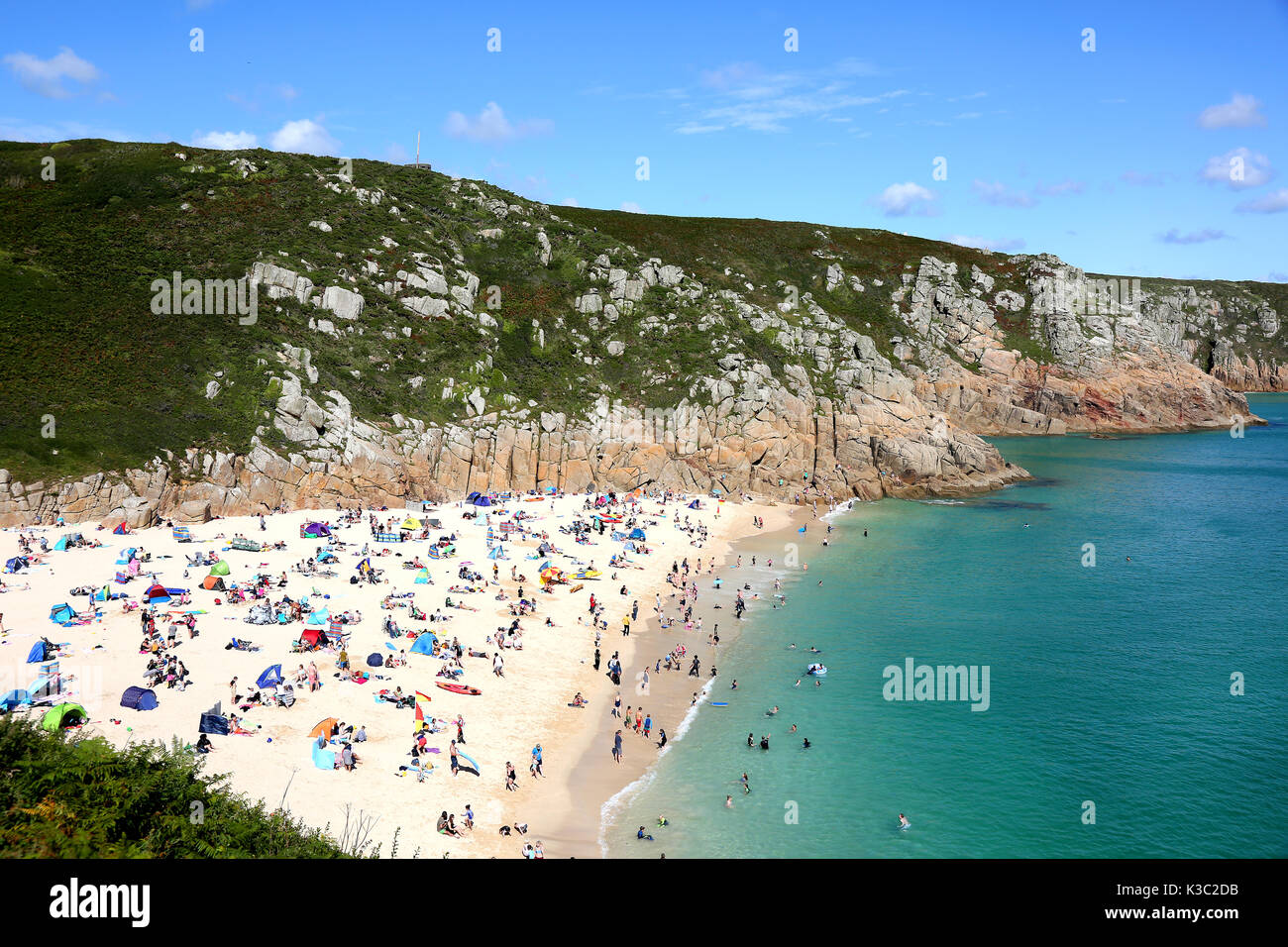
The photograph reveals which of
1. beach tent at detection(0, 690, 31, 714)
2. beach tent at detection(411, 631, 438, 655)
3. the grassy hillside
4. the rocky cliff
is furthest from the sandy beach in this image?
the grassy hillside

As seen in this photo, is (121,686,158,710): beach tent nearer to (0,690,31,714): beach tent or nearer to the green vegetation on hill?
(0,690,31,714): beach tent

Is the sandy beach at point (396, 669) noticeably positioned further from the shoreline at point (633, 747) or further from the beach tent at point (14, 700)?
the beach tent at point (14, 700)

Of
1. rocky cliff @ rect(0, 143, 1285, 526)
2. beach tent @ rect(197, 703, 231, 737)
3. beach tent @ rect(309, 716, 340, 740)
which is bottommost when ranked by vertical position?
beach tent @ rect(309, 716, 340, 740)

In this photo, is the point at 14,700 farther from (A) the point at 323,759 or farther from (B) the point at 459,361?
(B) the point at 459,361
